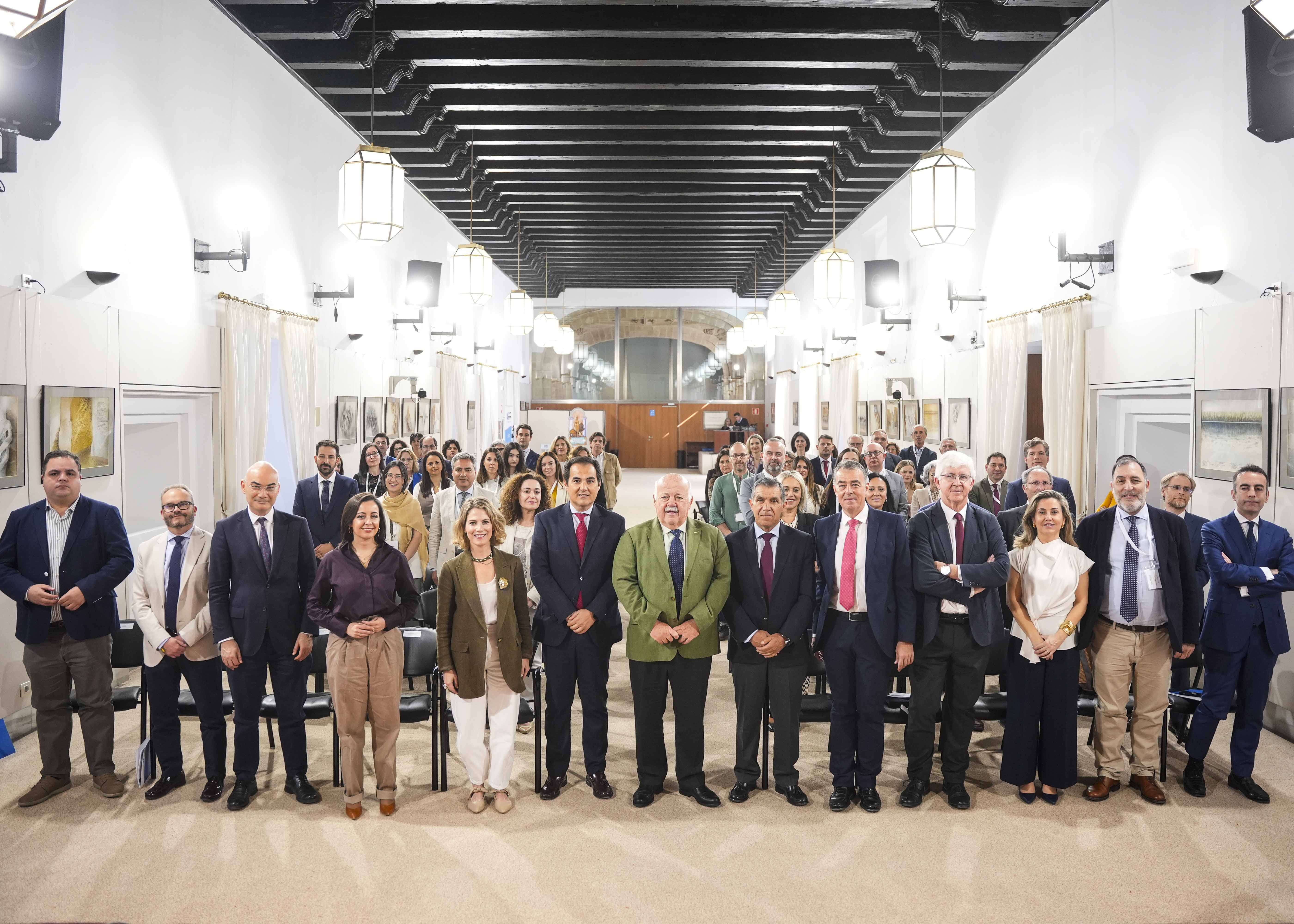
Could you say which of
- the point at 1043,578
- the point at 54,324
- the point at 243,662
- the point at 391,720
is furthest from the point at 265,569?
the point at 1043,578

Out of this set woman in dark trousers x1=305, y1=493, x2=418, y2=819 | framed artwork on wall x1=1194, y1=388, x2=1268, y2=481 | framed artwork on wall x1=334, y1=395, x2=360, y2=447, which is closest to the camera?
woman in dark trousers x1=305, y1=493, x2=418, y2=819

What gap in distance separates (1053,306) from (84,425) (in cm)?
774

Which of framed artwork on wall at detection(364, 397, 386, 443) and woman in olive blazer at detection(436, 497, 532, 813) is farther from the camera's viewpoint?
framed artwork on wall at detection(364, 397, 386, 443)

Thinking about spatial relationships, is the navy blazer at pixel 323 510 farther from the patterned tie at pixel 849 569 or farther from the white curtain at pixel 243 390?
the patterned tie at pixel 849 569

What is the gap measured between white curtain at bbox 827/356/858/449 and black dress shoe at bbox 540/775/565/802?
10586mm

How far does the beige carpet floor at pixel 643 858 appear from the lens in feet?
11.5

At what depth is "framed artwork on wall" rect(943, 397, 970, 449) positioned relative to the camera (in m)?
9.70

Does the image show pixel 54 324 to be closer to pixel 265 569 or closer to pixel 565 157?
pixel 265 569

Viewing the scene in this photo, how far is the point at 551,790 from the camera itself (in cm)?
450

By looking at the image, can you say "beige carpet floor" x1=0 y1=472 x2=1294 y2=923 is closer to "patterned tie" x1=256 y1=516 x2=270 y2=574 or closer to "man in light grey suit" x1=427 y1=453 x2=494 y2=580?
"patterned tie" x1=256 y1=516 x2=270 y2=574

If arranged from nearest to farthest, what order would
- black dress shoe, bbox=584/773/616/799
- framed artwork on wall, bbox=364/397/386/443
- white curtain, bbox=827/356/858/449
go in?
→ 1. black dress shoe, bbox=584/773/616/799
2. framed artwork on wall, bbox=364/397/386/443
3. white curtain, bbox=827/356/858/449

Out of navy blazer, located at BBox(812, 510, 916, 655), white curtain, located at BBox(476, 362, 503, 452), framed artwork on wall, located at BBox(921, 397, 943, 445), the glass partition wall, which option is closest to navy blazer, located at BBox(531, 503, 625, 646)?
navy blazer, located at BBox(812, 510, 916, 655)

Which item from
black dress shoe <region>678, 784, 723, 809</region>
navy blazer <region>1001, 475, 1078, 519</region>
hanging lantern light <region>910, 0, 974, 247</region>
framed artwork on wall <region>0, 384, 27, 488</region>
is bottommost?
black dress shoe <region>678, 784, 723, 809</region>

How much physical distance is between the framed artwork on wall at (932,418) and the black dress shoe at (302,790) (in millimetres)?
8153
